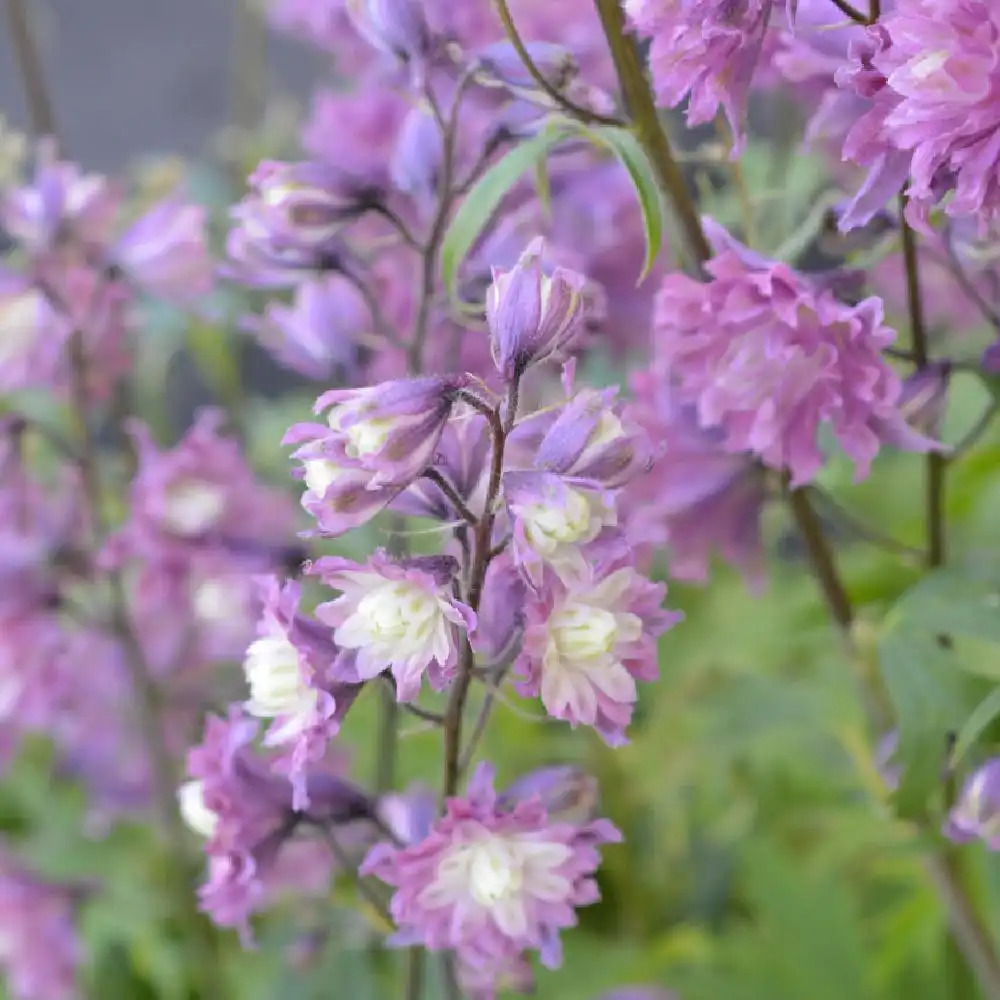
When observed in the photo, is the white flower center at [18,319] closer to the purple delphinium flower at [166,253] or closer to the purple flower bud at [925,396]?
the purple delphinium flower at [166,253]

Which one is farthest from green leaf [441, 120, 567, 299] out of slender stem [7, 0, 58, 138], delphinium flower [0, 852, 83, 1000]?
delphinium flower [0, 852, 83, 1000]

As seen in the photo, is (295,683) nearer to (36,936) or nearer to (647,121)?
(647,121)

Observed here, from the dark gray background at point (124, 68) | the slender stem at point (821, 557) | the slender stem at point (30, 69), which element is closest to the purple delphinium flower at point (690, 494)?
the slender stem at point (821, 557)

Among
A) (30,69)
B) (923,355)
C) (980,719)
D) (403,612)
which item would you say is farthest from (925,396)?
(30,69)

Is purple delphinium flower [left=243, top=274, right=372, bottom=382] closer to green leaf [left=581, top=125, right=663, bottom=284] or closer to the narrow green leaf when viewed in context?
green leaf [left=581, top=125, right=663, bottom=284]

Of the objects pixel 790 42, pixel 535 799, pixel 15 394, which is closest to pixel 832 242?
pixel 790 42

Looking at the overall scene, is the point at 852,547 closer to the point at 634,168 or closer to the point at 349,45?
the point at 349,45
